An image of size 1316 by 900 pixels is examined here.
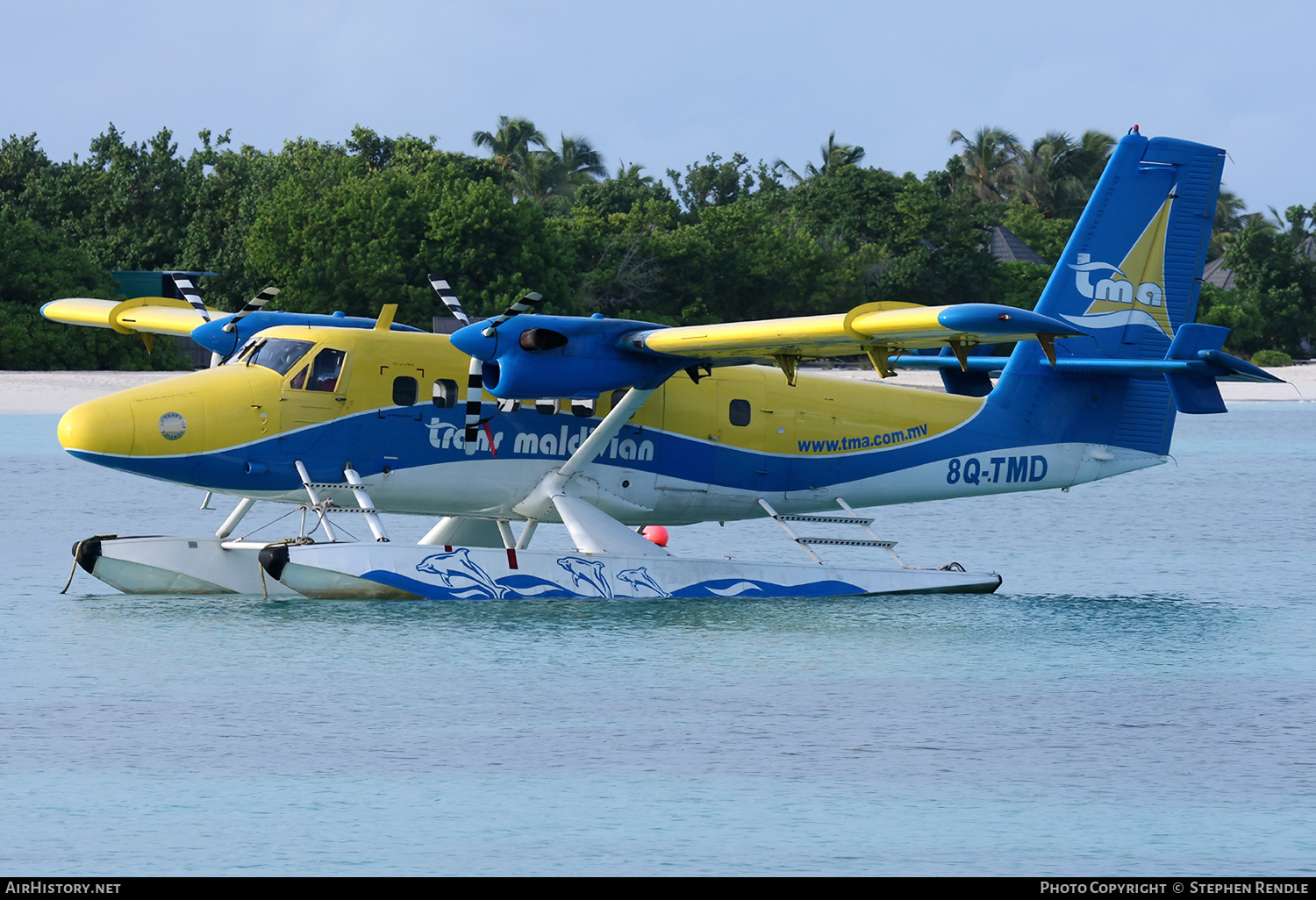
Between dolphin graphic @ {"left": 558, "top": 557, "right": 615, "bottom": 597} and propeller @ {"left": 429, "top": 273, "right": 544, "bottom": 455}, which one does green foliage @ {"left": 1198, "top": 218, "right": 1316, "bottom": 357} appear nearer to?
dolphin graphic @ {"left": 558, "top": 557, "right": 615, "bottom": 597}

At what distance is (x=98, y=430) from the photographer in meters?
15.1

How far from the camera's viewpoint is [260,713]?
480 inches

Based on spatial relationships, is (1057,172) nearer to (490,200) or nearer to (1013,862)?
(490,200)

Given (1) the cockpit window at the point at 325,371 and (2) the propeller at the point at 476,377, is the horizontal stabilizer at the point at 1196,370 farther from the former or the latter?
(1) the cockpit window at the point at 325,371

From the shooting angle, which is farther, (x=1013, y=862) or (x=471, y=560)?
(x=471, y=560)

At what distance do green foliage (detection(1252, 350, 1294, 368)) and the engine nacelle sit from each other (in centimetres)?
6976

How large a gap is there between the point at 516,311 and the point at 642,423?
2303mm

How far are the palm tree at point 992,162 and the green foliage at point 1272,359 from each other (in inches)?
1659

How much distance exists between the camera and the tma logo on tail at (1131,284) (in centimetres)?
1878

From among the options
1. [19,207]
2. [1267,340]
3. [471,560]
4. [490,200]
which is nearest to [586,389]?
[471,560]

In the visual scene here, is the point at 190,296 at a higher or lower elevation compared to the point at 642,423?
higher

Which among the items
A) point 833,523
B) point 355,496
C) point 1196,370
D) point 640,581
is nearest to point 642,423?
point 640,581

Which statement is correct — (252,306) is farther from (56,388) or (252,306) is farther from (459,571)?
(56,388)

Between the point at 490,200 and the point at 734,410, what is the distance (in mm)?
46531
